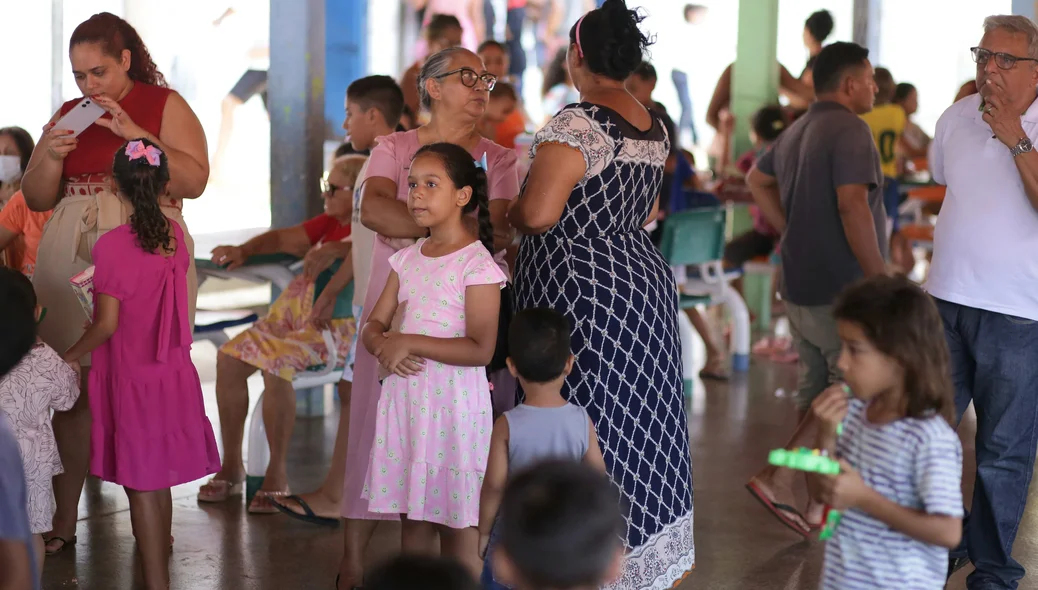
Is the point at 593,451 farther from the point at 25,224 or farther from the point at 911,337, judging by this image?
the point at 25,224

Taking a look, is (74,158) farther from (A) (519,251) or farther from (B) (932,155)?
(B) (932,155)

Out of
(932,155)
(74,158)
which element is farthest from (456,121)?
(932,155)

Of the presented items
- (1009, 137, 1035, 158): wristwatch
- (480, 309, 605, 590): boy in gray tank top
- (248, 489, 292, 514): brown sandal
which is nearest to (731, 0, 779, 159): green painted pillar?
(248, 489, 292, 514): brown sandal

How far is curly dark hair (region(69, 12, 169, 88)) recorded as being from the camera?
3570 millimetres

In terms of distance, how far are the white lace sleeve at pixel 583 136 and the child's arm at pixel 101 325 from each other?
1215 mm

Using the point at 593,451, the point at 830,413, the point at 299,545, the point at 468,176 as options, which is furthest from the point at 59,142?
the point at 830,413

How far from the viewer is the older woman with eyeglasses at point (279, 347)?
4.44 m

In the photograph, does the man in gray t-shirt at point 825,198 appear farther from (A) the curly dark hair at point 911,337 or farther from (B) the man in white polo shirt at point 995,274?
(A) the curly dark hair at point 911,337

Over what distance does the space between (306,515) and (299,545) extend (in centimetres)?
18

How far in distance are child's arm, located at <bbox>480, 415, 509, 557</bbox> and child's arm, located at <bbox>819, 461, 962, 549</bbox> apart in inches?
34.5

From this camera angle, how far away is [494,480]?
283cm

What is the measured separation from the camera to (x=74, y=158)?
3.66 meters

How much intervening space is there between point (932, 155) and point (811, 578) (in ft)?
4.57

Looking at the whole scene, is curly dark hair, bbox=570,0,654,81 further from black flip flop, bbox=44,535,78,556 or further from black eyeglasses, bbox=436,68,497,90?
black flip flop, bbox=44,535,78,556
